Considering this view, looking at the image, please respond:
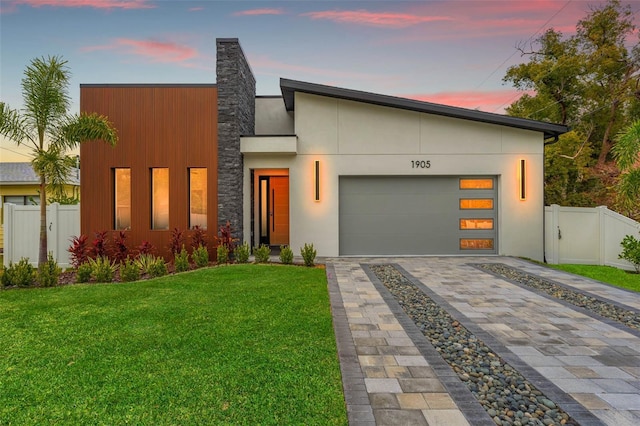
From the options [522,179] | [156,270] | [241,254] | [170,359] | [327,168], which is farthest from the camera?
[327,168]

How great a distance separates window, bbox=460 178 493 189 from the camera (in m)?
9.60

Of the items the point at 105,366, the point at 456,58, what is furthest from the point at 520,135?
the point at 105,366

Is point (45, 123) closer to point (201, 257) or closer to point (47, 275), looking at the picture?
point (47, 275)

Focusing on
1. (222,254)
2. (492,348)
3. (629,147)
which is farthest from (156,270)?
(629,147)

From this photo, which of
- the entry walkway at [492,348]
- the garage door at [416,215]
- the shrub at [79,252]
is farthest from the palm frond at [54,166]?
the garage door at [416,215]

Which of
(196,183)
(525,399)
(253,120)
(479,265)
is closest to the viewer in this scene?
(525,399)

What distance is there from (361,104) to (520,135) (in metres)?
4.72

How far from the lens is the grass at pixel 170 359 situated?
2.27 m

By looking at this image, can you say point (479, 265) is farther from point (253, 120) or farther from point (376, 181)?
point (253, 120)

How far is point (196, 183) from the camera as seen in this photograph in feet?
29.8

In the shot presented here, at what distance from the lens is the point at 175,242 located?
8.51 metres

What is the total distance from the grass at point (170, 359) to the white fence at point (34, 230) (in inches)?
175

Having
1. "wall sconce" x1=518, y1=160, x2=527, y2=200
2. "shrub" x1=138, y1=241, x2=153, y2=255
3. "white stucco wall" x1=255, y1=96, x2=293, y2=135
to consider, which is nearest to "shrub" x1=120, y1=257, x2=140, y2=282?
"shrub" x1=138, y1=241, x2=153, y2=255

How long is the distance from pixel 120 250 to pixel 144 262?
1.02 m
